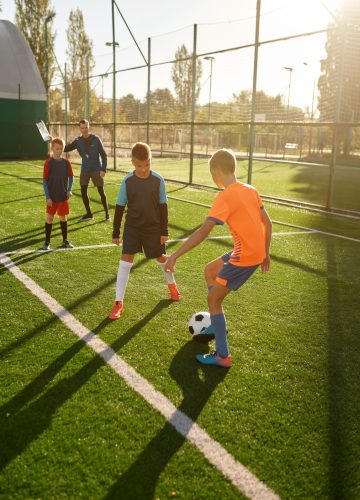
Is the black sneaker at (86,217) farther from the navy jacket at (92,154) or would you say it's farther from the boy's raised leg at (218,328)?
the boy's raised leg at (218,328)

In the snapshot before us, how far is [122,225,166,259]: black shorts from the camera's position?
480cm

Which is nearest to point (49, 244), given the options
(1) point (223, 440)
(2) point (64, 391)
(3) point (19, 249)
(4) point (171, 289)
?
(3) point (19, 249)

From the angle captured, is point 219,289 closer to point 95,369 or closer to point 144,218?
point 95,369

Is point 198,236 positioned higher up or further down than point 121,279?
higher up

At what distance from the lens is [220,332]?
12.4 ft

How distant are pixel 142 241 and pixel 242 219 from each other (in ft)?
5.40

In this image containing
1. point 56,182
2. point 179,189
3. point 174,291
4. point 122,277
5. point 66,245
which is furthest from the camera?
point 179,189

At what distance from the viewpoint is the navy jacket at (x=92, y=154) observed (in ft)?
32.7

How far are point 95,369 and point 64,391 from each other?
36 centimetres

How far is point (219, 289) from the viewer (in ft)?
11.9

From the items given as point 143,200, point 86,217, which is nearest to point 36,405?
point 143,200

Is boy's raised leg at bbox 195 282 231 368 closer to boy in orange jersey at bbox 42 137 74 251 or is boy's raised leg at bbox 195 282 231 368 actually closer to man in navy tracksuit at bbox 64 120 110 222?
boy in orange jersey at bbox 42 137 74 251

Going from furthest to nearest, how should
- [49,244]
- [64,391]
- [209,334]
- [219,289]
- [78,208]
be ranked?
1. [78,208]
2. [49,244]
3. [209,334]
4. [219,289]
5. [64,391]

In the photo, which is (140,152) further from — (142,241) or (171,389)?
(171,389)
